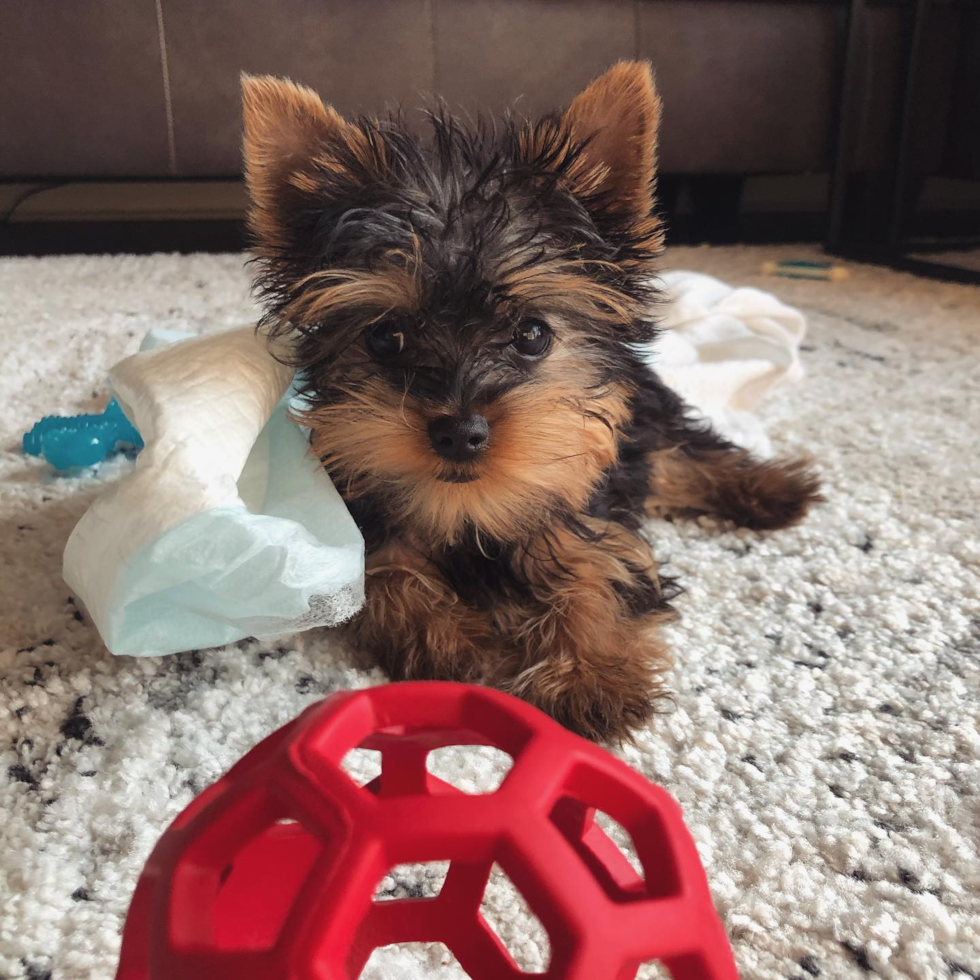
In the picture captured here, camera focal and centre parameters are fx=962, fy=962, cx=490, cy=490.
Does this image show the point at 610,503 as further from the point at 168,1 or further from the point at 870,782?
the point at 168,1

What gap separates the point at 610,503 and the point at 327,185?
2.01 feet

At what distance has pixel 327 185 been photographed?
1.27 metres

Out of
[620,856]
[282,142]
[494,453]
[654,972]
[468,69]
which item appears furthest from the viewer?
[468,69]

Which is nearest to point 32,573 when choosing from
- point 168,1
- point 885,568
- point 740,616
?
point 740,616

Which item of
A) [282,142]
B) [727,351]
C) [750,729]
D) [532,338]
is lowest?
[750,729]

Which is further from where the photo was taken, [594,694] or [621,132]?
[621,132]

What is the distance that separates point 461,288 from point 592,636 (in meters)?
0.48

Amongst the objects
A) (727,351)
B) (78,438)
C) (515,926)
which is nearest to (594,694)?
(515,926)

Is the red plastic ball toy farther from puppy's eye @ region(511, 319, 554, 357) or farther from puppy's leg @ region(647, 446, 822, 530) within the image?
puppy's leg @ region(647, 446, 822, 530)

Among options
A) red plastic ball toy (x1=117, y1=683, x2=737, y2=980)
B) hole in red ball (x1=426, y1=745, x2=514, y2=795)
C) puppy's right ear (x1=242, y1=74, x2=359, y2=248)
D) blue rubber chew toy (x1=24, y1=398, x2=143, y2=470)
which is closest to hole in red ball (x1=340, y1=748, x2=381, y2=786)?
hole in red ball (x1=426, y1=745, x2=514, y2=795)

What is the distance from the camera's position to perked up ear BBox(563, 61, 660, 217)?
126cm

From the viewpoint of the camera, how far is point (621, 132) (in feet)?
4.24

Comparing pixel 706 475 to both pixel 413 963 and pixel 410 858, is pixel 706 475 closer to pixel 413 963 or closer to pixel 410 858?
pixel 413 963

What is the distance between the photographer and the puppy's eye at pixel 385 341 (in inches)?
48.4
